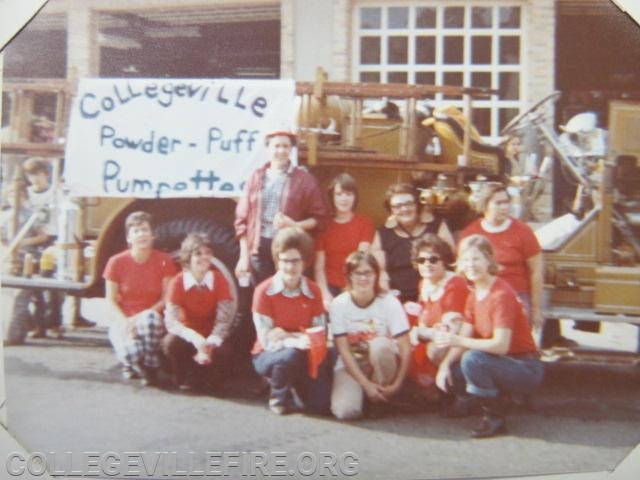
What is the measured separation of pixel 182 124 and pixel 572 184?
7.85 ft

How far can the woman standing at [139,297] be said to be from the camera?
5691mm

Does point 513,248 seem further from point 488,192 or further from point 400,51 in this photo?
point 400,51

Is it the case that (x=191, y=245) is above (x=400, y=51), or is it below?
below

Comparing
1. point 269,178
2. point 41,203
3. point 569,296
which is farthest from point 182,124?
point 569,296

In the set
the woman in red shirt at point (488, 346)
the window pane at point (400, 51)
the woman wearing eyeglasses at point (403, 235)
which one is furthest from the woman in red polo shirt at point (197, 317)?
the window pane at point (400, 51)

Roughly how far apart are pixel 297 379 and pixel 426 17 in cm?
226

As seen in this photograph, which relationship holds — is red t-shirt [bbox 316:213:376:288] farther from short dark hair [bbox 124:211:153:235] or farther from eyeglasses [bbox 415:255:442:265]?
short dark hair [bbox 124:211:153:235]

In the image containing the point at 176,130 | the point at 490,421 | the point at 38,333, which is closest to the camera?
the point at 490,421

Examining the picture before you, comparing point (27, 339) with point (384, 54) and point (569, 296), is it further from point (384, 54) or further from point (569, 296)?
point (569, 296)

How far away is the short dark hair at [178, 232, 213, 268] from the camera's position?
5.70 meters

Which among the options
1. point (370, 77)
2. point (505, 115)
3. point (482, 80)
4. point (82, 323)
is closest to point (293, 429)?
point (82, 323)

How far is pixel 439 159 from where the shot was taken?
5617 millimetres

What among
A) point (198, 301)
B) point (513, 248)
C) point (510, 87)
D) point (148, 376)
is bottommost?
point (148, 376)

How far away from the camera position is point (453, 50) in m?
5.62
